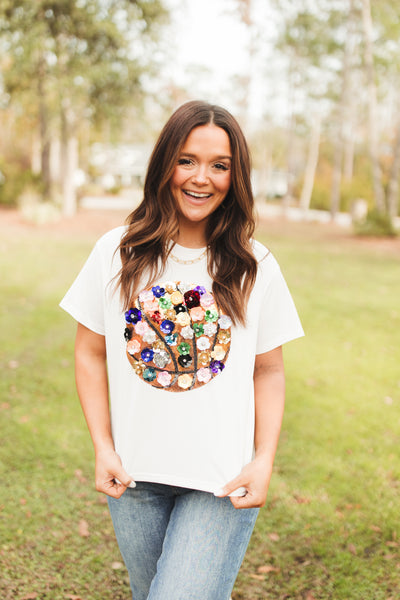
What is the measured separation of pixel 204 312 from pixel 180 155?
0.48 meters

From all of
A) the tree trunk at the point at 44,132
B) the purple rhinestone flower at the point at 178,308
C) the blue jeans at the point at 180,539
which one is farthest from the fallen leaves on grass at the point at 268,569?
the tree trunk at the point at 44,132

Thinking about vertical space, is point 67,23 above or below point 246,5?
below

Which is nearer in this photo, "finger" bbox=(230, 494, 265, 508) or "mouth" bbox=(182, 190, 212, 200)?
"finger" bbox=(230, 494, 265, 508)

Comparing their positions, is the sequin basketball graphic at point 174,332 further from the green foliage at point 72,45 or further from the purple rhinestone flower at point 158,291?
the green foliage at point 72,45

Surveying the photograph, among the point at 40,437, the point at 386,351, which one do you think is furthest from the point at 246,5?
the point at 40,437

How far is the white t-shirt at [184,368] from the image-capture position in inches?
61.6

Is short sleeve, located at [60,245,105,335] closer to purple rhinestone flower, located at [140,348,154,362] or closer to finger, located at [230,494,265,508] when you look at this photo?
purple rhinestone flower, located at [140,348,154,362]

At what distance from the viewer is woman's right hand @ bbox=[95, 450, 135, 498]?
1.61 meters

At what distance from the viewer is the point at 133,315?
5.27 feet

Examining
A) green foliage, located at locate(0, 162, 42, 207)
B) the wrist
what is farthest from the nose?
green foliage, located at locate(0, 162, 42, 207)

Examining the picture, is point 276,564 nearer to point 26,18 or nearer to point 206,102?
point 206,102

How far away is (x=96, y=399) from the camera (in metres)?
1.75

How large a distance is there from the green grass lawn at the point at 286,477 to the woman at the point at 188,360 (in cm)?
162

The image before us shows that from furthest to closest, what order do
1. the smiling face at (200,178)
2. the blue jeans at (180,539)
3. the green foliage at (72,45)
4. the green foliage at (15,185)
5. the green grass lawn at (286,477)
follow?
the green foliage at (15,185) → the green foliage at (72,45) → the green grass lawn at (286,477) → the smiling face at (200,178) → the blue jeans at (180,539)
